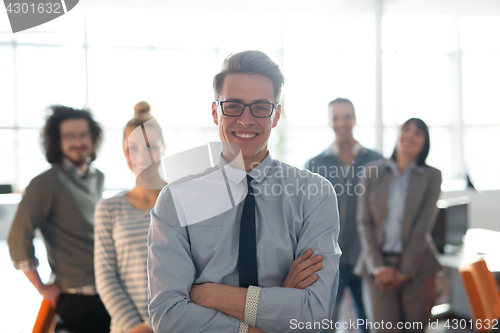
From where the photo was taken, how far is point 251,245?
104 cm

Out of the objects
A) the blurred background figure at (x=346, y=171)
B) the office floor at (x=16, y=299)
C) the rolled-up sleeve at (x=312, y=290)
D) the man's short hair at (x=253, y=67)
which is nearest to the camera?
the rolled-up sleeve at (x=312, y=290)

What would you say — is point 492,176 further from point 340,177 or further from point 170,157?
point 170,157

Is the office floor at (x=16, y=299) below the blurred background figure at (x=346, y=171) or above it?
below

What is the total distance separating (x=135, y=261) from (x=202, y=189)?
0.47 metres

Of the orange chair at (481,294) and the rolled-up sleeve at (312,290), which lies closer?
the rolled-up sleeve at (312,290)

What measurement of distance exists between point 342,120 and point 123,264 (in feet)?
4.65

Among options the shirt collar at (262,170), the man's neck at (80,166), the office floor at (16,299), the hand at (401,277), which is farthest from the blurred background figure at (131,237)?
the hand at (401,277)

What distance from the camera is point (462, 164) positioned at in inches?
244

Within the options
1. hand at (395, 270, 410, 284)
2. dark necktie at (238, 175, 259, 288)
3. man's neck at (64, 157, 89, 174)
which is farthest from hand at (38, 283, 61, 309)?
hand at (395, 270, 410, 284)

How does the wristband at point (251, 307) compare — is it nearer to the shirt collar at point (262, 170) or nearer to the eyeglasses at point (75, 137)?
the shirt collar at point (262, 170)

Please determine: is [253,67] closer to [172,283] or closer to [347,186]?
[172,283]

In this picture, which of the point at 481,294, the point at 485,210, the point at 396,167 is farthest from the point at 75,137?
the point at 485,210

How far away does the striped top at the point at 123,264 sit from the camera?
4.33ft

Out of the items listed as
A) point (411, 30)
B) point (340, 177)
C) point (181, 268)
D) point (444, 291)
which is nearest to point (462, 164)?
point (411, 30)
